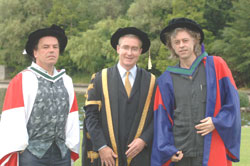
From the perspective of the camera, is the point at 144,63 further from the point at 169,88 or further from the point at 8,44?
the point at 169,88

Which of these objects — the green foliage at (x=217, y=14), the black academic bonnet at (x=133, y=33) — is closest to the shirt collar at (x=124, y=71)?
the black academic bonnet at (x=133, y=33)

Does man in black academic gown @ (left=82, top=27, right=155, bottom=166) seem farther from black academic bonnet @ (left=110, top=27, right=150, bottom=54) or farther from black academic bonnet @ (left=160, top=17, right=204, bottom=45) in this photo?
black academic bonnet @ (left=160, top=17, right=204, bottom=45)

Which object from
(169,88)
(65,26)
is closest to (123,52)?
(169,88)

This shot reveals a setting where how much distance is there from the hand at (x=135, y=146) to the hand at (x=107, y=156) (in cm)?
15

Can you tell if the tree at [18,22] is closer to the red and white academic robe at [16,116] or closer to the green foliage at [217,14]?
the green foliage at [217,14]

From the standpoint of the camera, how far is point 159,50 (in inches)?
1044

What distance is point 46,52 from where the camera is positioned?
3215mm

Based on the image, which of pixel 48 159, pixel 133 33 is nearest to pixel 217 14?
pixel 133 33

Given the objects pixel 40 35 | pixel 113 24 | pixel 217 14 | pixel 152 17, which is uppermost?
pixel 217 14

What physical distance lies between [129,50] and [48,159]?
1299 mm

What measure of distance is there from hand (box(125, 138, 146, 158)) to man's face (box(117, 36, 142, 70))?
757 millimetres

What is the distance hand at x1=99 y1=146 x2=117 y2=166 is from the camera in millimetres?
3338

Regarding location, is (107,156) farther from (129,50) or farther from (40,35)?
(40,35)

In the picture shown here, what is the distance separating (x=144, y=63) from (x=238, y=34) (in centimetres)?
769
